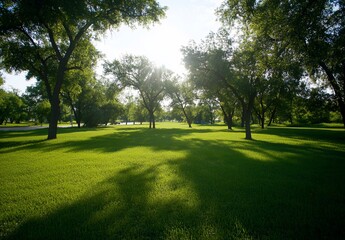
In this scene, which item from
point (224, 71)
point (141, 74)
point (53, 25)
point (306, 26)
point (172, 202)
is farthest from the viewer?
point (141, 74)

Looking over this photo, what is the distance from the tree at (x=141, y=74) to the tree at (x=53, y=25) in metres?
18.7

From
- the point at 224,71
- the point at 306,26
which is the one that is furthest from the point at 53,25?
the point at 306,26

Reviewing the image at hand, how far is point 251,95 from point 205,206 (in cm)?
1815

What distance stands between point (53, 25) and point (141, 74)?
25365 millimetres

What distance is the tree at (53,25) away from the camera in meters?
15.0

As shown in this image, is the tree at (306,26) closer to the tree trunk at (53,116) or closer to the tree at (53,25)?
the tree at (53,25)

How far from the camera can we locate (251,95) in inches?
782

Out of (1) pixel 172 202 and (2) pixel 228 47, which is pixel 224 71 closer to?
(2) pixel 228 47

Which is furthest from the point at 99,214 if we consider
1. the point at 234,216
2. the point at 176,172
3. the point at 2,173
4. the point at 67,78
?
the point at 67,78

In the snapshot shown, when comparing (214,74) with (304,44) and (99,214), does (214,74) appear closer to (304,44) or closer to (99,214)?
(304,44)

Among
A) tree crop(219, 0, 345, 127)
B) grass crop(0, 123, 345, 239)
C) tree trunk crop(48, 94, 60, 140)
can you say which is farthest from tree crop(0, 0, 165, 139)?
grass crop(0, 123, 345, 239)

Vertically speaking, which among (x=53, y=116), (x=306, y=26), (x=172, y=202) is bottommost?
(x=172, y=202)

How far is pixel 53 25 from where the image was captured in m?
18.0

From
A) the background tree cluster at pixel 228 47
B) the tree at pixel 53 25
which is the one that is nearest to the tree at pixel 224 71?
the background tree cluster at pixel 228 47
